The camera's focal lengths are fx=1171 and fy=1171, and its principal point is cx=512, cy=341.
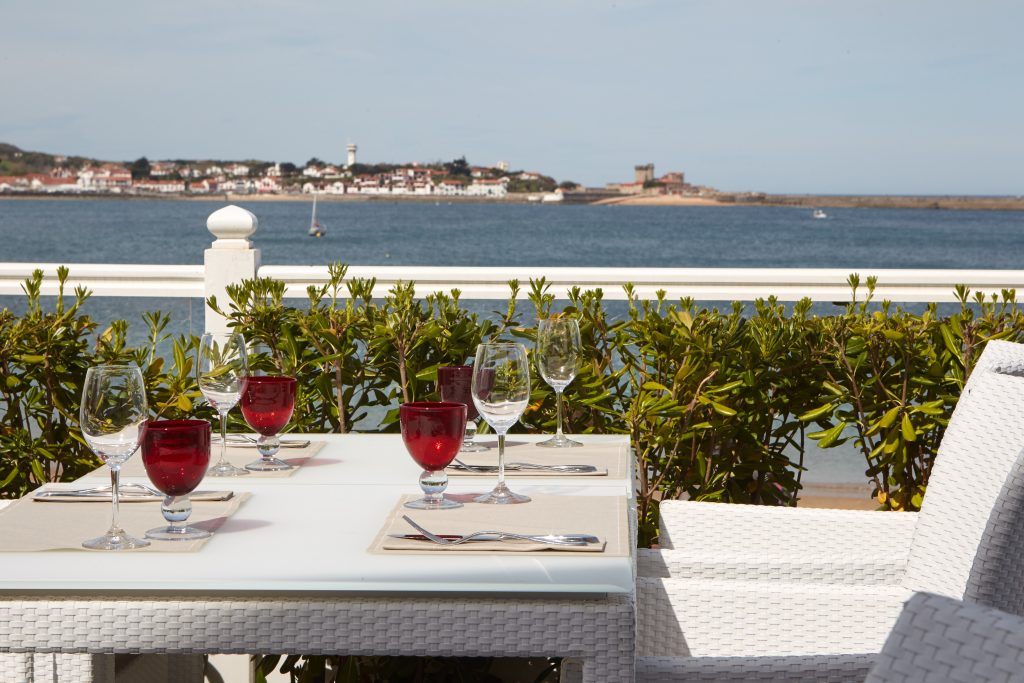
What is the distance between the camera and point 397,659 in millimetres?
2566

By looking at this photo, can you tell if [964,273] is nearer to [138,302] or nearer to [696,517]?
[696,517]

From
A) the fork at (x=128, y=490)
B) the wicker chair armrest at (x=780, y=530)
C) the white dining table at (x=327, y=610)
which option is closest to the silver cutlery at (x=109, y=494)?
the fork at (x=128, y=490)

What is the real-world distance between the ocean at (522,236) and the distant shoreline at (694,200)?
1.90 feet

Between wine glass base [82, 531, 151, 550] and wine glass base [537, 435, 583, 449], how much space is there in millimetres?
1013

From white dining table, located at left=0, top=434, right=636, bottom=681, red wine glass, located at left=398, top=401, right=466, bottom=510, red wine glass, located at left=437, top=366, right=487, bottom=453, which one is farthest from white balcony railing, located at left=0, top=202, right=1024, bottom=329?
white dining table, located at left=0, top=434, right=636, bottom=681

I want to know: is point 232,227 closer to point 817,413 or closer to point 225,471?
point 225,471

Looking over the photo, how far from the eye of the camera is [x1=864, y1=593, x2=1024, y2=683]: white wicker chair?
0.80 meters

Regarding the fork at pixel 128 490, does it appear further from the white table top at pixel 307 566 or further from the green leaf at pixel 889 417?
the green leaf at pixel 889 417

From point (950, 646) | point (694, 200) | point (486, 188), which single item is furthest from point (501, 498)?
point (694, 200)

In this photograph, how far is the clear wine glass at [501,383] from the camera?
6.33 feet

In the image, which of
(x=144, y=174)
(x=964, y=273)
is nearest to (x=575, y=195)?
(x=144, y=174)

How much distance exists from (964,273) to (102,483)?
2.90 meters

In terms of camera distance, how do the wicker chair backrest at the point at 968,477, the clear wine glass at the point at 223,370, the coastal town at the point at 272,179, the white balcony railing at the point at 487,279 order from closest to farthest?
the wicker chair backrest at the point at 968,477
the clear wine glass at the point at 223,370
the white balcony railing at the point at 487,279
the coastal town at the point at 272,179

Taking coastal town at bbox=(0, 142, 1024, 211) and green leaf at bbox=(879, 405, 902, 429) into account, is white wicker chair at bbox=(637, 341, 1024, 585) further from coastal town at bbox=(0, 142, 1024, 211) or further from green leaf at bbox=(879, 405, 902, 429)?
coastal town at bbox=(0, 142, 1024, 211)
